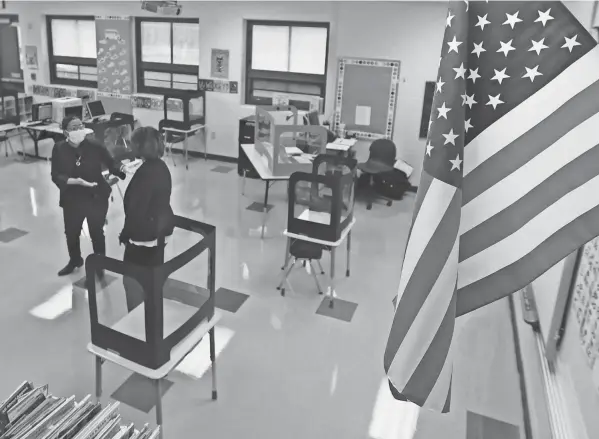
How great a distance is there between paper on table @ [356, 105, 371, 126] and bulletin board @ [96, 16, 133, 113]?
4.48m

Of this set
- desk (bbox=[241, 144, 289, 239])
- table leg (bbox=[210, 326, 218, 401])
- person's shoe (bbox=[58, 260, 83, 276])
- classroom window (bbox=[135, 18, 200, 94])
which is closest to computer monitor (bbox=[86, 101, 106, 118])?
classroom window (bbox=[135, 18, 200, 94])

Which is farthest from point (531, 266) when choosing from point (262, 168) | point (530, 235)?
point (262, 168)

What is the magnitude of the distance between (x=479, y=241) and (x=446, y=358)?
1.28 feet

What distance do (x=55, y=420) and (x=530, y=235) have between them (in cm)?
188

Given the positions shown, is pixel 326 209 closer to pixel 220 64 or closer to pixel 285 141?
pixel 285 141

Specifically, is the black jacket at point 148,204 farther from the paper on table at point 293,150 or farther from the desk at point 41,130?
the desk at point 41,130

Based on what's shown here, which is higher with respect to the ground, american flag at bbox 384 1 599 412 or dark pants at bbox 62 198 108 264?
american flag at bbox 384 1 599 412

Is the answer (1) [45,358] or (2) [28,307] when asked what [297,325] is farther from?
(2) [28,307]

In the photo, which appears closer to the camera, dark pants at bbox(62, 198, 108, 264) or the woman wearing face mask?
the woman wearing face mask

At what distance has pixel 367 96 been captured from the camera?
24.5ft

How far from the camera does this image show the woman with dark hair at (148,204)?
3.05m

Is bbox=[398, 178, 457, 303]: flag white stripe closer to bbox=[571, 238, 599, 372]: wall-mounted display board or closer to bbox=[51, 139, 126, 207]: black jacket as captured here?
bbox=[571, 238, 599, 372]: wall-mounted display board

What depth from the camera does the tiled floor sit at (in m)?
2.94

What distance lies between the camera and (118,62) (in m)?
9.23
